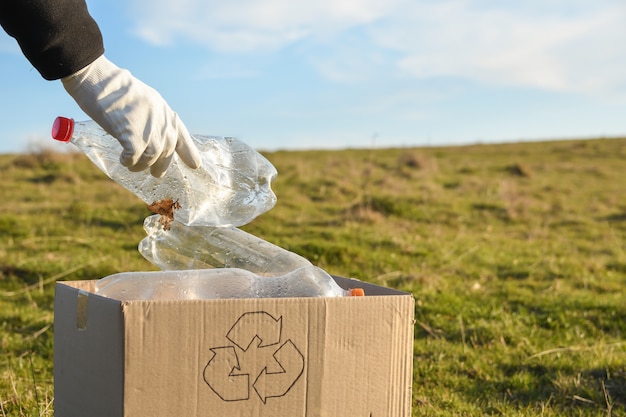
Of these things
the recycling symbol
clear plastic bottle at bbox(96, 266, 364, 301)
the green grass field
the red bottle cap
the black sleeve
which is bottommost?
the green grass field

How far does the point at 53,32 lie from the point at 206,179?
3.36 ft

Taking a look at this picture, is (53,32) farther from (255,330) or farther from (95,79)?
(255,330)

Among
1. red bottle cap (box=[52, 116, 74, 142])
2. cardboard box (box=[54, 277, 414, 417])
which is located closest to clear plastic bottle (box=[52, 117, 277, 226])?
red bottle cap (box=[52, 116, 74, 142])

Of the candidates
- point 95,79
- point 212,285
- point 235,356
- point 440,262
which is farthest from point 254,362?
point 440,262

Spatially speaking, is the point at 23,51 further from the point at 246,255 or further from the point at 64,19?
the point at 246,255

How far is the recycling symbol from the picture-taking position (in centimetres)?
195

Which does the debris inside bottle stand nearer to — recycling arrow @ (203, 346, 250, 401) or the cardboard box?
the cardboard box

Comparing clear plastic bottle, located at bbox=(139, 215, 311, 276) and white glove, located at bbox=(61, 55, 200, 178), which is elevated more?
white glove, located at bbox=(61, 55, 200, 178)

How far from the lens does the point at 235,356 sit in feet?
6.46

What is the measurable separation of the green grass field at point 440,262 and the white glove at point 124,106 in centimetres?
143

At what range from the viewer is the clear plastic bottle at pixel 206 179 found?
277 centimetres

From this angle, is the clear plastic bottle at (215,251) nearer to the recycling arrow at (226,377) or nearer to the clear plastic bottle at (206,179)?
the clear plastic bottle at (206,179)

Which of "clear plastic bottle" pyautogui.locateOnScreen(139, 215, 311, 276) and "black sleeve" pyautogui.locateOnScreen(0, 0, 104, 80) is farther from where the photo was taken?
"clear plastic bottle" pyautogui.locateOnScreen(139, 215, 311, 276)

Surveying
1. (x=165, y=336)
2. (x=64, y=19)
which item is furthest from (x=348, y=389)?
(x=64, y=19)
